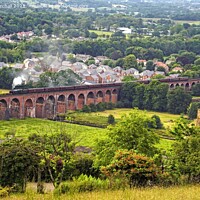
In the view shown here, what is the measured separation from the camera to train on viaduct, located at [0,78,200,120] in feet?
211

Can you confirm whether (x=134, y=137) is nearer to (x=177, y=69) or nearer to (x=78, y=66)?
(x=78, y=66)

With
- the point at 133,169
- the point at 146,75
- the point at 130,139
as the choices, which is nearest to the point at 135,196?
the point at 133,169

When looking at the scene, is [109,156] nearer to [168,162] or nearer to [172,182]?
[168,162]

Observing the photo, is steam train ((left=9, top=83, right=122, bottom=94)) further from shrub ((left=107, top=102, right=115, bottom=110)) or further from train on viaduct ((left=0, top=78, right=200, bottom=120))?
shrub ((left=107, top=102, right=115, bottom=110))

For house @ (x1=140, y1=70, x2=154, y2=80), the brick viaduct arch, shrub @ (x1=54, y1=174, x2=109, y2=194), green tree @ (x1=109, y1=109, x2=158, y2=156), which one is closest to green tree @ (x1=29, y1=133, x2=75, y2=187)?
green tree @ (x1=109, y1=109, x2=158, y2=156)

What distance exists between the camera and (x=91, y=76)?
3595 inches

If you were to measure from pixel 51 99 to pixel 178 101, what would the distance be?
16030 millimetres

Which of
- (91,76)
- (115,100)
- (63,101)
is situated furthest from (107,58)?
(63,101)

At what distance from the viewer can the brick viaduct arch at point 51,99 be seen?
6425cm

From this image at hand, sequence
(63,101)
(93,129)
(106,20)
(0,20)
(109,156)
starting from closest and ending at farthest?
(109,156)
(93,129)
(63,101)
(0,20)
(106,20)

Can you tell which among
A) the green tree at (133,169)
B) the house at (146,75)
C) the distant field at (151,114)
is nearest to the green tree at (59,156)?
the green tree at (133,169)

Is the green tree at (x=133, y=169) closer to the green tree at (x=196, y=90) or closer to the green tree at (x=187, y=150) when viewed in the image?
the green tree at (x=187, y=150)

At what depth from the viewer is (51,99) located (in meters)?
69.9

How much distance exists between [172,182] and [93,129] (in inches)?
1276
